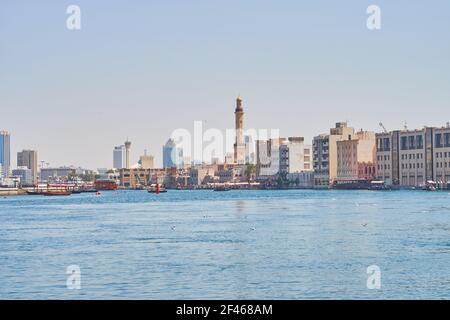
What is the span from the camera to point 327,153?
17450 cm

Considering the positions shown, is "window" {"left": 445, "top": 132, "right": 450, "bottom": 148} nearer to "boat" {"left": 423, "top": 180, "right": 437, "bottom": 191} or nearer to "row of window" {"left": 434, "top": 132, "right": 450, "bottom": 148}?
"row of window" {"left": 434, "top": 132, "right": 450, "bottom": 148}

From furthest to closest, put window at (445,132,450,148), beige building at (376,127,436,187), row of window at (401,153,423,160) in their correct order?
row of window at (401,153,423,160), beige building at (376,127,436,187), window at (445,132,450,148)

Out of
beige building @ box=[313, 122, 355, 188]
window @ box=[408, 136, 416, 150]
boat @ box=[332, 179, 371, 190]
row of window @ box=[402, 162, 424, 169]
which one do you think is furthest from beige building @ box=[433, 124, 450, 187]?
beige building @ box=[313, 122, 355, 188]

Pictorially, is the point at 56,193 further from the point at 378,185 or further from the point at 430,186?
the point at 430,186

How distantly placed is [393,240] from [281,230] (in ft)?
28.4

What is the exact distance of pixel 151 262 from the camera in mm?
27719

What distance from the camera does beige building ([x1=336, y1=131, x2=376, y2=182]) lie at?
168375 millimetres

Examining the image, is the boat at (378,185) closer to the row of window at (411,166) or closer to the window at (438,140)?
the row of window at (411,166)

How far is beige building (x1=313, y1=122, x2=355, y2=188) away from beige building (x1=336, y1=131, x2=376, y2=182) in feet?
4.24

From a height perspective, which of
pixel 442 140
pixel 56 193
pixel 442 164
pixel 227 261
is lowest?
pixel 56 193

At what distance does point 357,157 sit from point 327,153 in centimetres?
853

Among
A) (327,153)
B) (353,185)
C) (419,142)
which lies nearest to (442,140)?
(419,142)
